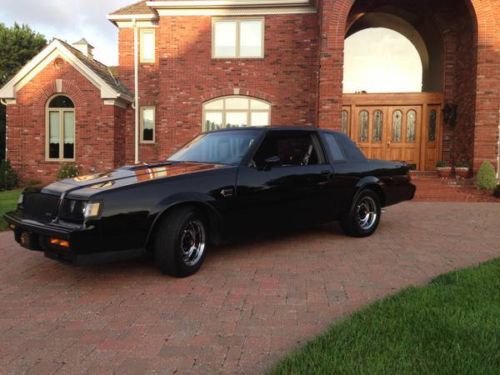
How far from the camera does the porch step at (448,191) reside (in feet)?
36.8

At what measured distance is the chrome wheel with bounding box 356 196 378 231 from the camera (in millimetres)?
6812

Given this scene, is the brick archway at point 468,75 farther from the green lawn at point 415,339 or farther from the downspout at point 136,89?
the green lawn at point 415,339

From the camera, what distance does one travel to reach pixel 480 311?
3.51 meters

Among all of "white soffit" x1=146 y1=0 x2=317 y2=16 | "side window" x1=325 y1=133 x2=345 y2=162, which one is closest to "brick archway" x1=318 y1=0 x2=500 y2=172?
"white soffit" x1=146 y1=0 x2=317 y2=16

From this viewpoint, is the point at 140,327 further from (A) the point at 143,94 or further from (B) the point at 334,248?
(A) the point at 143,94

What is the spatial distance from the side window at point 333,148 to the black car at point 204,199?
17 millimetres

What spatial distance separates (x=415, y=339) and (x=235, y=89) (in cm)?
1374

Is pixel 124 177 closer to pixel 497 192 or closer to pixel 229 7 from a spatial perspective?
pixel 497 192

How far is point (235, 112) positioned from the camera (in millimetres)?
15992

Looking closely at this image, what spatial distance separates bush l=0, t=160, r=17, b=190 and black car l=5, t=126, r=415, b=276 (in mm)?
11910

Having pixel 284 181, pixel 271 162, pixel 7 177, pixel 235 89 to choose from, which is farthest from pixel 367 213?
pixel 7 177

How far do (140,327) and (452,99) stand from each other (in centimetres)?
1462

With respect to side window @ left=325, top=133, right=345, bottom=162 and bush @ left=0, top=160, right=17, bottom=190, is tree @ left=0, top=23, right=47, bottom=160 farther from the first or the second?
side window @ left=325, top=133, right=345, bottom=162

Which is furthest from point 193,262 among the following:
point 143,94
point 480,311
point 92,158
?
point 143,94
